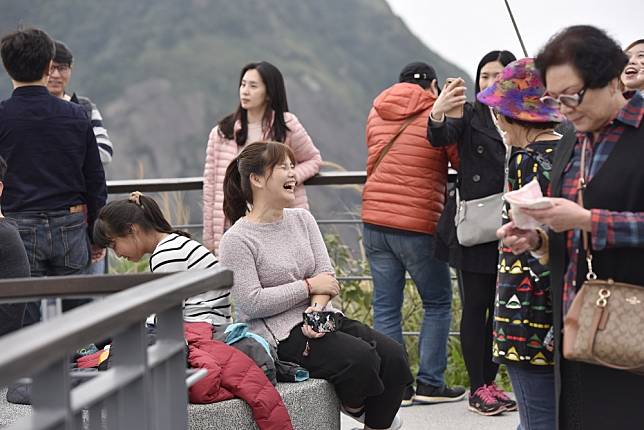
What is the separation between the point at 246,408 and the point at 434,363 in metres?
2.16

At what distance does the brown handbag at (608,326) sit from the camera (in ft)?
9.25

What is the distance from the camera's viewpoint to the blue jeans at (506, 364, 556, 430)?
3.46 meters

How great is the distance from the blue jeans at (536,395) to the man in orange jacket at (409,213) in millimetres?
2297

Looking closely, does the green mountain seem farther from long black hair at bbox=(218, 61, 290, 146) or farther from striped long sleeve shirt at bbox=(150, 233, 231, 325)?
striped long sleeve shirt at bbox=(150, 233, 231, 325)

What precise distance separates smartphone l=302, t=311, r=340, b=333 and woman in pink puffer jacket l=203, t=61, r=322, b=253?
183 centimetres

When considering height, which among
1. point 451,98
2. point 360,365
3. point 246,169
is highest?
point 451,98

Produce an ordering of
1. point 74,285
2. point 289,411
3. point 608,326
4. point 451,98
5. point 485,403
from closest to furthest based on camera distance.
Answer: point 608,326 < point 74,285 < point 289,411 < point 451,98 < point 485,403

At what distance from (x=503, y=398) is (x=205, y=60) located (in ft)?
162

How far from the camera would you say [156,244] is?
4742 mm

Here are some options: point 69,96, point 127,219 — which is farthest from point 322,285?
point 69,96

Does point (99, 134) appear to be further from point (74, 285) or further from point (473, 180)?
point (74, 285)

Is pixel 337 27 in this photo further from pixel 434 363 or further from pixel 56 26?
pixel 434 363

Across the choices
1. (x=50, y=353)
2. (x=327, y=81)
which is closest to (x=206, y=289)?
(x=50, y=353)

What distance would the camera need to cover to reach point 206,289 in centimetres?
276
